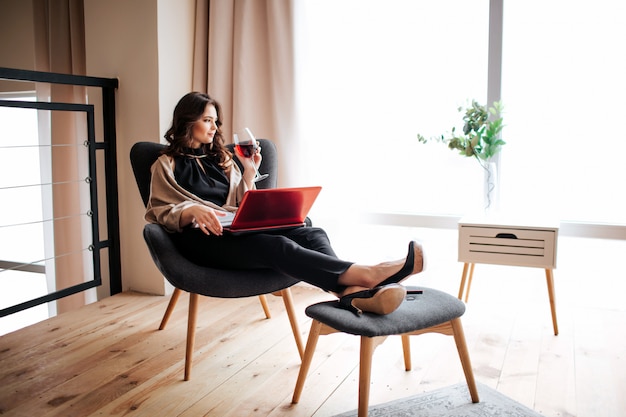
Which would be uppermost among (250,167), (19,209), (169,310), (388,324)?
(250,167)

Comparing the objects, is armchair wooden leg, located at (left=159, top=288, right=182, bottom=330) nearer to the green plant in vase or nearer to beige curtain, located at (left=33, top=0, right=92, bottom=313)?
beige curtain, located at (left=33, top=0, right=92, bottom=313)

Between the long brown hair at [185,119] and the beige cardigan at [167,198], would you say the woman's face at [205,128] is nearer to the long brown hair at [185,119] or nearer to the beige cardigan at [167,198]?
the long brown hair at [185,119]

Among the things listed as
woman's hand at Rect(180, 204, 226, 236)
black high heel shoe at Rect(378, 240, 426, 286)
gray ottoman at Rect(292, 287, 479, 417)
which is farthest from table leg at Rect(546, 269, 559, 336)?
woman's hand at Rect(180, 204, 226, 236)

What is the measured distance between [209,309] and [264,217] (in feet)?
3.38

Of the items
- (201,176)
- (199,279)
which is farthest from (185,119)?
(199,279)

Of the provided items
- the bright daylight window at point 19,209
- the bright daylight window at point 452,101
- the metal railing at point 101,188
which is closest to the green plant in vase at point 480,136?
the bright daylight window at point 452,101

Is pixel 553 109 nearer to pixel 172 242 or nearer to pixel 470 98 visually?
pixel 470 98

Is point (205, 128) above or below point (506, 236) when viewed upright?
above

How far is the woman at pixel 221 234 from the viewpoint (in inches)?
74.4

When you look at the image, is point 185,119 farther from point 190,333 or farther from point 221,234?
point 190,333

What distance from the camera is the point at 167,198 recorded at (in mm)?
2334

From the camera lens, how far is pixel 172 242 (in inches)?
86.3

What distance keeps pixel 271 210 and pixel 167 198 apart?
45cm

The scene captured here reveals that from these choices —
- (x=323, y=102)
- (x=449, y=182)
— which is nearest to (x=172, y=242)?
(x=323, y=102)
